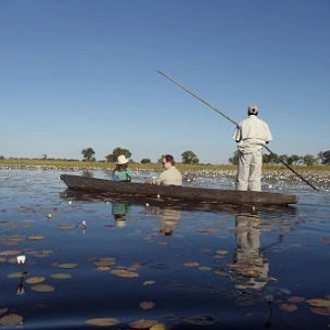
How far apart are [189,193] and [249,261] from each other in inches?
327

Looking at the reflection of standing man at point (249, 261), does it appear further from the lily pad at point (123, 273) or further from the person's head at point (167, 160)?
the person's head at point (167, 160)

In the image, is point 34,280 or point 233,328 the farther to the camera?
point 34,280

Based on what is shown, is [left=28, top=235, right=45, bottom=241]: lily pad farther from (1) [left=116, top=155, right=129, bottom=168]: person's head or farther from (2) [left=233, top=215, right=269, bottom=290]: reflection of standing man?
(1) [left=116, top=155, right=129, bottom=168]: person's head

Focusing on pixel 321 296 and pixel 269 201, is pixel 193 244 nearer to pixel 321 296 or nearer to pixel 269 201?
pixel 321 296

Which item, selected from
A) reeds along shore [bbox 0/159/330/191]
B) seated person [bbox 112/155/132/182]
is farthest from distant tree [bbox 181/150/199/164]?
seated person [bbox 112/155/132/182]

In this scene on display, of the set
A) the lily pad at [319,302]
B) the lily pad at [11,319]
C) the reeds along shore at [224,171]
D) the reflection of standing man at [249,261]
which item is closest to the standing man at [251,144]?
the reflection of standing man at [249,261]

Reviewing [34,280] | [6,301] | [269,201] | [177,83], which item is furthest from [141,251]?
[177,83]

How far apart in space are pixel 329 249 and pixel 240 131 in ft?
23.9

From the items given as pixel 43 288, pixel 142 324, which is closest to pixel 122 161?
pixel 43 288

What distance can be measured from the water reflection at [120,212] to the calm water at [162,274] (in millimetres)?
167

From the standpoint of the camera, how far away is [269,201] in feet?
42.7

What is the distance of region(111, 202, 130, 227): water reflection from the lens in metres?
9.18

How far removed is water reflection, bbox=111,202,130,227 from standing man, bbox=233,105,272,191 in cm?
404

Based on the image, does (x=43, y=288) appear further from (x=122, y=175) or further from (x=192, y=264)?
(x=122, y=175)
